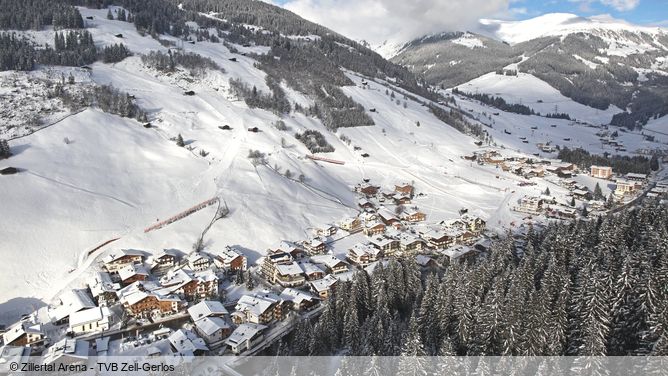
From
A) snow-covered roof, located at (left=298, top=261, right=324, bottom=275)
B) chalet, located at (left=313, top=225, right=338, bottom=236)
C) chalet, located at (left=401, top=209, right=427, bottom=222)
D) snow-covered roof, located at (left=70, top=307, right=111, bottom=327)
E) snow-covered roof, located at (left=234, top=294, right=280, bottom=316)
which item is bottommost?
snow-covered roof, located at (left=70, top=307, right=111, bottom=327)

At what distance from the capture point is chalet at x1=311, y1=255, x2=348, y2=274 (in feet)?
178

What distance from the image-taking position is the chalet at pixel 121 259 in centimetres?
5028

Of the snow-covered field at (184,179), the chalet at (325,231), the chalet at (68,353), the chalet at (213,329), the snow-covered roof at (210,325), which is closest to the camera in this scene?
the chalet at (68,353)

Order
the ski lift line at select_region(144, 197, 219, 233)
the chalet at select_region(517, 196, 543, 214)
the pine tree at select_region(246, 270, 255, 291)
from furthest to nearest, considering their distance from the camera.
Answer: the chalet at select_region(517, 196, 543, 214)
the ski lift line at select_region(144, 197, 219, 233)
the pine tree at select_region(246, 270, 255, 291)

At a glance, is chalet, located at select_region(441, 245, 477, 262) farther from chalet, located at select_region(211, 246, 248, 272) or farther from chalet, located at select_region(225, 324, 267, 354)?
chalet, located at select_region(225, 324, 267, 354)

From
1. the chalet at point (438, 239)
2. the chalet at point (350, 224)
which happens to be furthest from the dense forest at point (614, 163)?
the chalet at point (350, 224)

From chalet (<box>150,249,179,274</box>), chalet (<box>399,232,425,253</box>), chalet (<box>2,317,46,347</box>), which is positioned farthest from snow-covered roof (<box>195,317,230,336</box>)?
chalet (<box>399,232,425,253</box>)

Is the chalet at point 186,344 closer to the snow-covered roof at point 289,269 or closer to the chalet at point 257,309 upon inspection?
the chalet at point 257,309

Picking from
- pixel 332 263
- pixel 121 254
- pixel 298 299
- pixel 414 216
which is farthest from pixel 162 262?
pixel 414 216

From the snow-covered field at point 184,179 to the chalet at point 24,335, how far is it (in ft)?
17.1

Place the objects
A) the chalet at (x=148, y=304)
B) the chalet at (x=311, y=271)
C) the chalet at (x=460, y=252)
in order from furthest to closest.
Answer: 1. the chalet at (x=460, y=252)
2. the chalet at (x=311, y=271)
3. the chalet at (x=148, y=304)

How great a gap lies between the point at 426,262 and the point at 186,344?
1195 inches

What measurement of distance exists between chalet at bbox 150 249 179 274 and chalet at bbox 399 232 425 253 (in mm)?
28858

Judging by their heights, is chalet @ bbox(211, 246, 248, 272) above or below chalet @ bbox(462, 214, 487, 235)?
below
